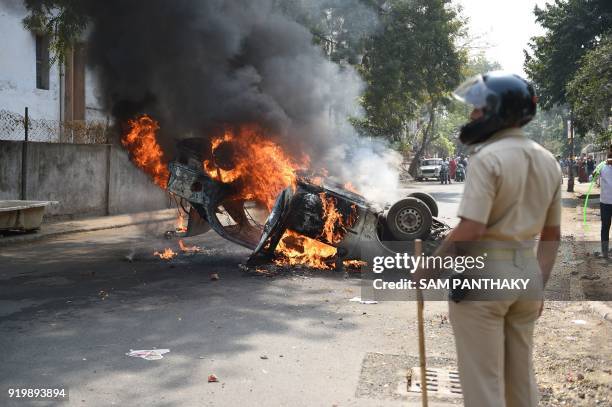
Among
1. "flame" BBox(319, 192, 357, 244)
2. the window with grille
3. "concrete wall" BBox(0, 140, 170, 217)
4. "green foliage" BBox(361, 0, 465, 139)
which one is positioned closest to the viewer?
"flame" BBox(319, 192, 357, 244)

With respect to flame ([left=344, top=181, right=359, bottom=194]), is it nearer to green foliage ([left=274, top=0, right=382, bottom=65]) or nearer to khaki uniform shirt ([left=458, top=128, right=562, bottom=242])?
khaki uniform shirt ([left=458, top=128, right=562, bottom=242])

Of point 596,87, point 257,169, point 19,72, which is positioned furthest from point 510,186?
point 19,72

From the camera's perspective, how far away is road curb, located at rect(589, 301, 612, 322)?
19.9ft

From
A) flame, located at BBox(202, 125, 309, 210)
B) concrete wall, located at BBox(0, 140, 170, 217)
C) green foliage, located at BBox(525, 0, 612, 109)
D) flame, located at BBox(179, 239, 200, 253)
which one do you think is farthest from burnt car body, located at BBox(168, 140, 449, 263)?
green foliage, located at BBox(525, 0, 612, 109)

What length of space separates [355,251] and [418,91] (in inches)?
643

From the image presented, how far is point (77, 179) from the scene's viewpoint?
15.6 metres

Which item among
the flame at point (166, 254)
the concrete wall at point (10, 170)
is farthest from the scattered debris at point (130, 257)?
the concrete wall at point (10, 170)

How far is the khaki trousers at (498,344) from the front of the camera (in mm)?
2568

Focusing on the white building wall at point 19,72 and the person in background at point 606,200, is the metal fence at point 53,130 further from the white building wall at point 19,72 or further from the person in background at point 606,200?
the person in background at point 606,200

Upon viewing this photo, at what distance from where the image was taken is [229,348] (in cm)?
502

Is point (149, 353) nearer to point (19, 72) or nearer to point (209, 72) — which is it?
point (209, 72)

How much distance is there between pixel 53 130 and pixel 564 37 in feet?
64.4

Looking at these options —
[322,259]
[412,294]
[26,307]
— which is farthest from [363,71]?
[26,307]

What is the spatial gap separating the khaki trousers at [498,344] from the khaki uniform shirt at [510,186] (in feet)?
0.60
